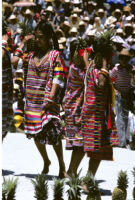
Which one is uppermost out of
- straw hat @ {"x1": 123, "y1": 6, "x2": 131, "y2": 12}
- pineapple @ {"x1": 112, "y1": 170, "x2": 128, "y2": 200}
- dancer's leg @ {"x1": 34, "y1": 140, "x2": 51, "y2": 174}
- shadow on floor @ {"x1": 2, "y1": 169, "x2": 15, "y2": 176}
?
straw hat @ {"x1": 123, "y1": 6, "x2": 131, "y2": 12}

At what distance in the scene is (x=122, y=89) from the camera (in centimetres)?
995

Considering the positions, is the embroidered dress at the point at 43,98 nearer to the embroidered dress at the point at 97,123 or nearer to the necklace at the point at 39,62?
the necklace at the point at 39,62

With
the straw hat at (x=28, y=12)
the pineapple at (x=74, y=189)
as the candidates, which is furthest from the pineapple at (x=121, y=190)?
the straw hat at (x=28, y=12)

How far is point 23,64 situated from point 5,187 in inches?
107

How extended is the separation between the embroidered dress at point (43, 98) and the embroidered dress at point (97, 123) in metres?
0.40

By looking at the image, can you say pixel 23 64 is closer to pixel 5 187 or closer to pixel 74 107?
pixel 74 107

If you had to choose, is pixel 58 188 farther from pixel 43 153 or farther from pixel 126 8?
pixel 126 8

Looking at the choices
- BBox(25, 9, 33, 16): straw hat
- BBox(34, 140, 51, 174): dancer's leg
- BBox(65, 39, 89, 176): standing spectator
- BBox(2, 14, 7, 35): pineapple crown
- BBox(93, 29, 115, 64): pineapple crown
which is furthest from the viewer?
BBox(25, 9, 33, 16): straw hat

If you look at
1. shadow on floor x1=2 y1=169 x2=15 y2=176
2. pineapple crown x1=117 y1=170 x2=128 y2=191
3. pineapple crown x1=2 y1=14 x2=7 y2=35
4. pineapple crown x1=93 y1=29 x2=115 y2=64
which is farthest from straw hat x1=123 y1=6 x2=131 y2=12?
pineapple crown x1=117 y1=170 x2=128 y2=191

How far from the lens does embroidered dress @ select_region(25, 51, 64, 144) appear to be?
6215 mm

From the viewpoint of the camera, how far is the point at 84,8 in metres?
16.8

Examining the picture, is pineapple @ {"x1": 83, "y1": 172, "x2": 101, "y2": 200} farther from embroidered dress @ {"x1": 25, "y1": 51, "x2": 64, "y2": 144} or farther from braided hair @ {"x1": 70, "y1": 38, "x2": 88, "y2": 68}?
braided hair @ {"x1": 70, "y1": 38, "x2": 88, "y2": 68}

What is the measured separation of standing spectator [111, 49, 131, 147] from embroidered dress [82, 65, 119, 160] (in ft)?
12.6

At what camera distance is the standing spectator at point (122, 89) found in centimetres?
984
